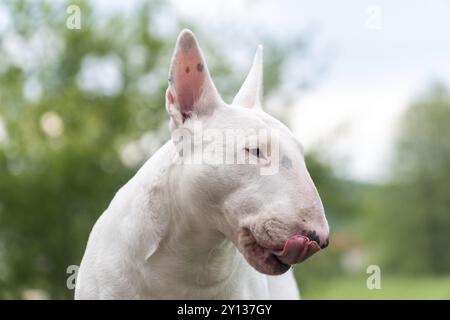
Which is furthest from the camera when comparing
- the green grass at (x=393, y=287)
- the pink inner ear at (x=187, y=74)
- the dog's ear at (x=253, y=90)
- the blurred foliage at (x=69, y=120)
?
the green grass at (x=393, y=287)

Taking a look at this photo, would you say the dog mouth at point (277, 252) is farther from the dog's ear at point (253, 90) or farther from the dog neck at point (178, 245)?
the dog's ear at point (253, 90)

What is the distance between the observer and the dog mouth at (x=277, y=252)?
3754 millimetres

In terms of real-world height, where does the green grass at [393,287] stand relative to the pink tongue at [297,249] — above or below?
below

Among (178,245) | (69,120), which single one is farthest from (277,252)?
(69,120)

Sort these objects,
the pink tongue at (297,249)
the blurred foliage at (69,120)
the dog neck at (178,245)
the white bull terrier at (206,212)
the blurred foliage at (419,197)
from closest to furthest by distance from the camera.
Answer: the pink tongue at (297,249) < the white bull terrier at (206,212) < the dog neck at (178,245) < the blurred foliage at (69,120) < the blurred foliage at (419,197)

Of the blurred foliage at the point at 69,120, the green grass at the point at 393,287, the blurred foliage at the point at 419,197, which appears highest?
the blurred foliage at the point at 69,120

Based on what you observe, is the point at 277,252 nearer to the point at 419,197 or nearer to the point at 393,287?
the point at 393,287

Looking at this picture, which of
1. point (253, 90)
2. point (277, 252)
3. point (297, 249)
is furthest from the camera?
point (253, 90)

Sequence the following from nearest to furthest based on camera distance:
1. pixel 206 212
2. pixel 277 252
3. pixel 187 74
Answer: pixel 277 252
pixel 206 212
pixel 187 74

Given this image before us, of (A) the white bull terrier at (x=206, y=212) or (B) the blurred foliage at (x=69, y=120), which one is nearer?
(A) the white bull terrier at (x=206, y=212)

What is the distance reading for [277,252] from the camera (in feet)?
12.8

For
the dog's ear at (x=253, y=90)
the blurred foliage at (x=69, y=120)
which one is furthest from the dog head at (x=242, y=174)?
the blurred foliage at (x=69, y=120)

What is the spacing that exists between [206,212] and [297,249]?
0.58 m

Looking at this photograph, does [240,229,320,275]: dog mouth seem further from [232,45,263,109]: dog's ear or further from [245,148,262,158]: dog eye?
[232,45,263,109]: dog's ear
